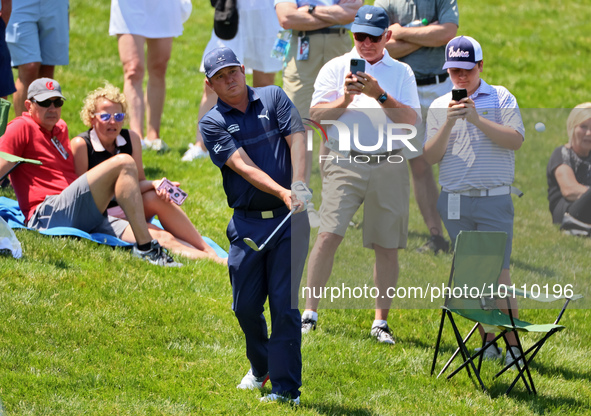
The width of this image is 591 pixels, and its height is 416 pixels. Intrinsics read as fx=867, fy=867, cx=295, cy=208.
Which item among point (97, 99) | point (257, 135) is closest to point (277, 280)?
point (257, 135)

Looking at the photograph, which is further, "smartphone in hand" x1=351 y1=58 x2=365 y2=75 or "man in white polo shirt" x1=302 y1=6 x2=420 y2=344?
"man in white polo shirt" x1=302 y1=6 x2=420 y2=344

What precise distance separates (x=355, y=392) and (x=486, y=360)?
1152mm

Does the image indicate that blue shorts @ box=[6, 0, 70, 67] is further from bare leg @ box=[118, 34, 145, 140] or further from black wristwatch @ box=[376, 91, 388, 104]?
black wristwatch @ box=[376, 91, 388, 104]

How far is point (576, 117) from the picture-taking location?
625 cm

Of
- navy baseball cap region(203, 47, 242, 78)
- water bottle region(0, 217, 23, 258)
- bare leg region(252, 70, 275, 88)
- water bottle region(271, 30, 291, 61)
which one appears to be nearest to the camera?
navy baseball cap region(203, 47, 242, 78)

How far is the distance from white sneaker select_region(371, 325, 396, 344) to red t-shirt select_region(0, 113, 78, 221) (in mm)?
2968

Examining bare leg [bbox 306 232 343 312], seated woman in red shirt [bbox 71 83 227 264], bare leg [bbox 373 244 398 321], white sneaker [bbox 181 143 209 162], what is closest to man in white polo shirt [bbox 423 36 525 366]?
bare leg [bbox 373 244 398 321]

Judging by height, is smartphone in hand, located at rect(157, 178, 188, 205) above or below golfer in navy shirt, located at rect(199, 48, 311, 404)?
below

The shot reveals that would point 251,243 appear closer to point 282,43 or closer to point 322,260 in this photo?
point 322,260

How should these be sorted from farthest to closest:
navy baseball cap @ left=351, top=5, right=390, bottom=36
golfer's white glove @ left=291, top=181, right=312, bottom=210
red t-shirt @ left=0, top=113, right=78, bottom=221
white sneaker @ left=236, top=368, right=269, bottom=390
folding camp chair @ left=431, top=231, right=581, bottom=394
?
red t-shirt @ left=0, top=113, right=78, bottom=221 → navy baseball cap @ left=351, top=5, right=390, bottom=36 → folding camp chair @ left=431, top=231, right=581, bottom=394 → white sneaker @ left=236, top=368, right=269, bottom=390 → golfer's white glove @ left=291, top=181, right=312, bottom=210

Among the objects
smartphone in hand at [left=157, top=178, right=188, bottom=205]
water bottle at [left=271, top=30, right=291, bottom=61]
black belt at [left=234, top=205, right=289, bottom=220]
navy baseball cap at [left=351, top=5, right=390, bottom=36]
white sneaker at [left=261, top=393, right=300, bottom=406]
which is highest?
navy baseball cap at [left=351, top=5, right=390, bottom=36]

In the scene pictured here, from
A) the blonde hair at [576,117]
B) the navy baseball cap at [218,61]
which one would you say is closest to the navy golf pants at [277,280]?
the navy baseball cap at [218,61]

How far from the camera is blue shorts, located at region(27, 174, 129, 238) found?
23.0ft

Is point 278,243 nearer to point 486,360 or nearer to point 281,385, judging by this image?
point 281,385
